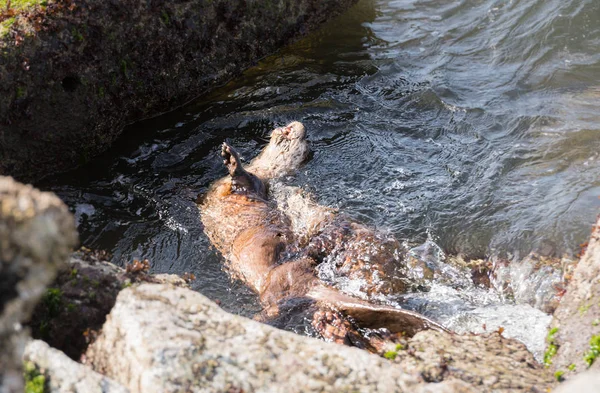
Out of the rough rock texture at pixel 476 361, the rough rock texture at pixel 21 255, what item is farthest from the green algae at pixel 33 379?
the rough rock texture at pixel 476 361

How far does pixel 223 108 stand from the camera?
8.67m

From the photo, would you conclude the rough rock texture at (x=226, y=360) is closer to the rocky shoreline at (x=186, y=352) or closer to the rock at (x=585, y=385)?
the rocky shoreline at (x=186, y=352)

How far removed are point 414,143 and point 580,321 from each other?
4.07m

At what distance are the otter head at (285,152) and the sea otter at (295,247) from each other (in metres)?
0.01

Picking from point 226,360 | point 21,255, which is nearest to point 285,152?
point 226,360

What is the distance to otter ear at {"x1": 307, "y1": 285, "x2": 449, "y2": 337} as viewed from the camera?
15.3 ft

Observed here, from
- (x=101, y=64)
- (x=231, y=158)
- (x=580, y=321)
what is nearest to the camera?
(x=580, y=321)

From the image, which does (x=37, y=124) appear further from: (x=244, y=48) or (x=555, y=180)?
(x=555, y=180)

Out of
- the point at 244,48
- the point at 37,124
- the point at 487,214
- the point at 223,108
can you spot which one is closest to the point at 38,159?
the point at 37,124

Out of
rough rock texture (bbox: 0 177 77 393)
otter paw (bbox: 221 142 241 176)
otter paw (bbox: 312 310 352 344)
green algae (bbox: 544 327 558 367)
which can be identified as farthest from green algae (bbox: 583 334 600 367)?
otter paw (bbox: 221 142 241 176)

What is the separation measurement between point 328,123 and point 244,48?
6.94ft

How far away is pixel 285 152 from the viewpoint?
7.43 m

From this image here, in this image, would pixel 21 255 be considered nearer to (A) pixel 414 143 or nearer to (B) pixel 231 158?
(B) pixel 231 158

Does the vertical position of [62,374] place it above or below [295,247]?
above
